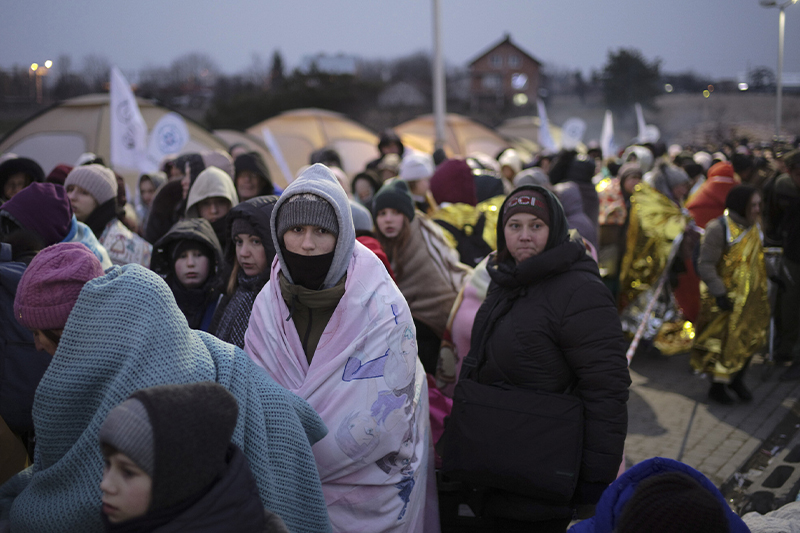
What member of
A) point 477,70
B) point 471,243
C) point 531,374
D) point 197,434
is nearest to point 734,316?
point 471,243

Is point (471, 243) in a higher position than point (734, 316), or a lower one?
higher

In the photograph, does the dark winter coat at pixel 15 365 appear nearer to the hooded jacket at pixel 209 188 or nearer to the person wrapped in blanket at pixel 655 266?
the hooded jacket at pixel 209 188

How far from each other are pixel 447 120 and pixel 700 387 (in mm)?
18341

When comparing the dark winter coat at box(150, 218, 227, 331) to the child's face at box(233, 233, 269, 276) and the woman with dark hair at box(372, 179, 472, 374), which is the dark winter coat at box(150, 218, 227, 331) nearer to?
the child's face at box(233, 233, 269, 276)

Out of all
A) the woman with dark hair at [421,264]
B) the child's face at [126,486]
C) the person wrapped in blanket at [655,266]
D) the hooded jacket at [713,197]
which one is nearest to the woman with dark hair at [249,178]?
the woman with dark hair at [421,264]

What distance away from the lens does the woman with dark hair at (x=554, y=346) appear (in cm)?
269

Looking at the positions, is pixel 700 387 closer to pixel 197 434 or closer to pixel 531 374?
pixel 531 374

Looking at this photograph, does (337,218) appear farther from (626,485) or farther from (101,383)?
(626,485)

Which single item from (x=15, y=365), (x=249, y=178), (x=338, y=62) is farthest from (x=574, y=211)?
(x=338, y=62)

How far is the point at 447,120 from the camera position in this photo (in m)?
23.5

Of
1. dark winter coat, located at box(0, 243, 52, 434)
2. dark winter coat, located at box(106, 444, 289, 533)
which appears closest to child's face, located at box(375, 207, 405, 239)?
dark winter coat, located at box(0, 243, 52, 434)

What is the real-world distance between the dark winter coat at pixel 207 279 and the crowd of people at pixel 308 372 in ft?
0.04

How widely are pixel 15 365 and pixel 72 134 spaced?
515 inches

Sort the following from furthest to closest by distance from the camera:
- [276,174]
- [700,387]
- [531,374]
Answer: [276,174] → [700,387] → [531,374]
